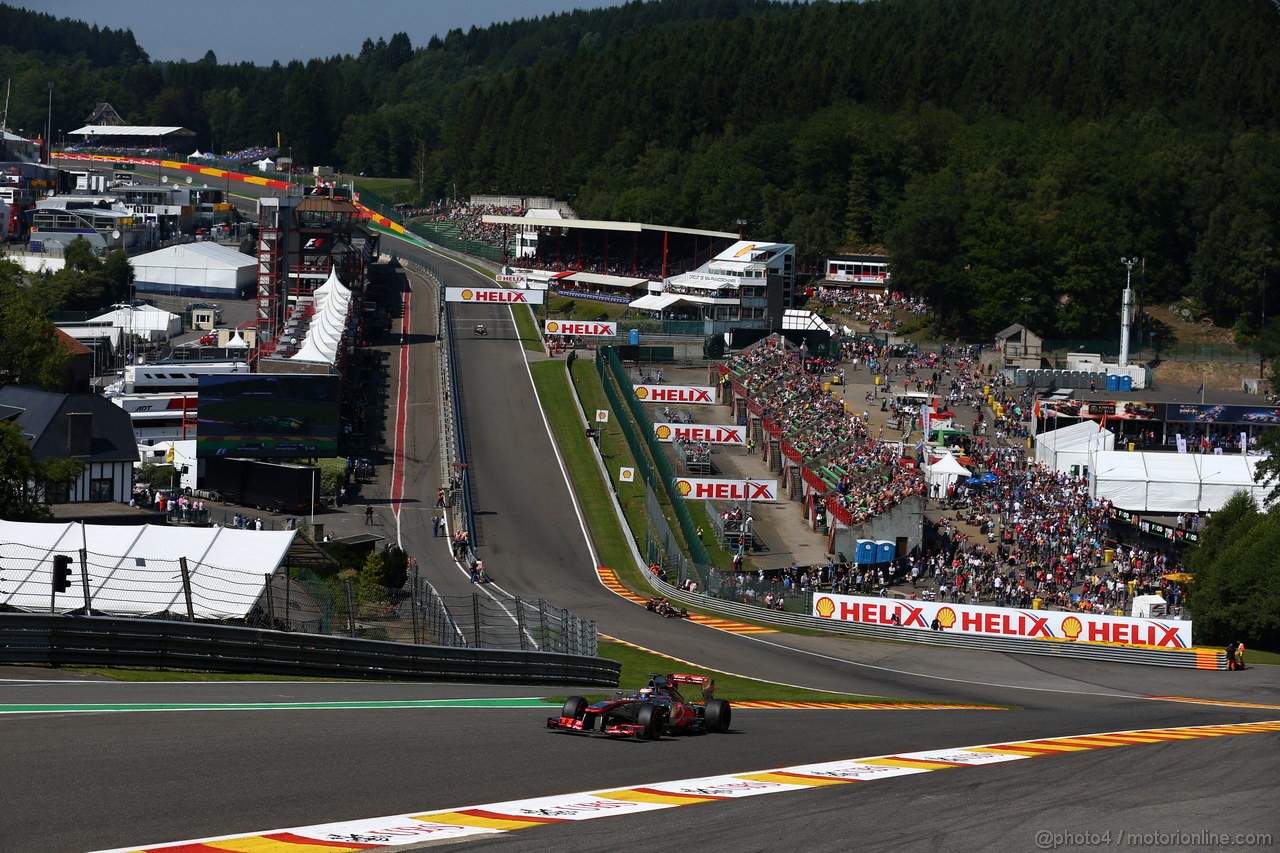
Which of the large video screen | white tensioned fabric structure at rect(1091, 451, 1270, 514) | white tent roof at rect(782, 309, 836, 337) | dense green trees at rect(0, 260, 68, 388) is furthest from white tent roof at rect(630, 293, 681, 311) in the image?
white tensioned fabric structure at rect(1091, 451, 1270, 514)

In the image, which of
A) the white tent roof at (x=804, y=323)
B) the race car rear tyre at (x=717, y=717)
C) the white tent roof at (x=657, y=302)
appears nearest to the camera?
the race car rear tyre at (x=717, y=717)

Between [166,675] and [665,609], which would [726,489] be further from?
[166,675]

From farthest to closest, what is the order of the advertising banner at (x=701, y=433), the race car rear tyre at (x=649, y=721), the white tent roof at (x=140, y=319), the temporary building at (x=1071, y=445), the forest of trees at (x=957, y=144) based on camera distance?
the forest of trees at (x=957, y=144), the white tent roof at (x=140, y=319), the advertising banner at (x=701, y=433), the temporary building at (x=1071, y=445), the race car rear tyre at (x=649, y=721)

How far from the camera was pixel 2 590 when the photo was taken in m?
24.8

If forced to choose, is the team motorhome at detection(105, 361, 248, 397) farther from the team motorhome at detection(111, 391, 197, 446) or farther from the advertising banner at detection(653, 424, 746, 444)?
the advertising banner at detection(653, 424, 746, 444)

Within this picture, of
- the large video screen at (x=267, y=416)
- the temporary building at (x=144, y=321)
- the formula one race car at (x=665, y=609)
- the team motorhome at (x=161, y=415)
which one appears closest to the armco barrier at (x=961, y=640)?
the formula one race car at (x=665, y=609)

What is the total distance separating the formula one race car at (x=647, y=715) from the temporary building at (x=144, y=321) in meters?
82.4

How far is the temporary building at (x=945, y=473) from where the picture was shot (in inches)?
2566

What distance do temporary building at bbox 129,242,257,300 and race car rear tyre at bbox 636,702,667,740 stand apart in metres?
102

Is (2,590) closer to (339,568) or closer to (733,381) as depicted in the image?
(339,568)

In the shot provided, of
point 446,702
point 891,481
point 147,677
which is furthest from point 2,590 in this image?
point 891,481

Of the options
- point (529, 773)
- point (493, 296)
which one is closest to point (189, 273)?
point (493, 296)

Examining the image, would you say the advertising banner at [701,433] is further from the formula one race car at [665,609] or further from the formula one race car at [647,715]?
the formula one race car at [647,715]

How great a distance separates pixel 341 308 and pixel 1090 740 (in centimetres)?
6529
